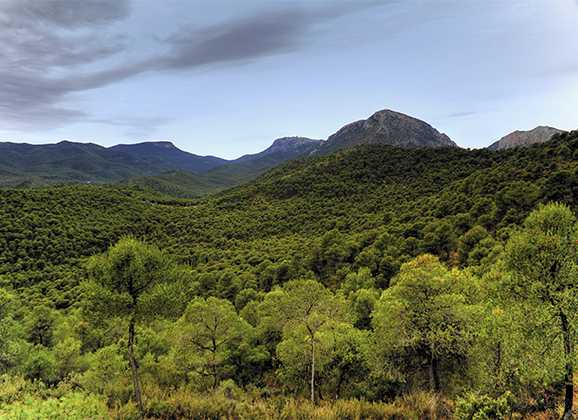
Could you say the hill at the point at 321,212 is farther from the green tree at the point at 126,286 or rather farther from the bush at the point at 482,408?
the bush at the point at 482,408

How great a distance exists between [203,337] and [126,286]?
39.4ft

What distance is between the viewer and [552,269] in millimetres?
13008

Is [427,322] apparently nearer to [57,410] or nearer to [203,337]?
[57,410]

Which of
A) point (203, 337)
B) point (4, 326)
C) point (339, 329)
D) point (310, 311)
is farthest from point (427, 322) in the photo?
point (4, 326)

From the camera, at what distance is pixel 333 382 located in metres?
23.4

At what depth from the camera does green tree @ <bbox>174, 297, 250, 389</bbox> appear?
81.1 feet

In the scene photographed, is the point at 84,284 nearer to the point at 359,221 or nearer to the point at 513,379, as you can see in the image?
the point at 513,379

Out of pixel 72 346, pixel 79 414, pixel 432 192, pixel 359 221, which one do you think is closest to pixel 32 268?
pixel 72 346

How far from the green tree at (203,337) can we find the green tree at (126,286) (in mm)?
10104

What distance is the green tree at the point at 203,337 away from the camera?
24.7 metres

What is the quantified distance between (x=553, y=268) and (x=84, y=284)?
18.4 m

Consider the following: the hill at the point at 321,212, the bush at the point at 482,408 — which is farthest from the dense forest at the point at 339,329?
the hill at the point at 321,212

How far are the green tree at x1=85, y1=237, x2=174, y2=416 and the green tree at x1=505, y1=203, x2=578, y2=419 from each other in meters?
14.6

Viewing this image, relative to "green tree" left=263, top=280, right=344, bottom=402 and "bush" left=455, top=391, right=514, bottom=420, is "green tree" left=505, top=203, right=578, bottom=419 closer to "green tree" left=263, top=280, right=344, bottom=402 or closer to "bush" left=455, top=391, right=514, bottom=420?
"bush" left=455, top=391, right=514, bottom=420
